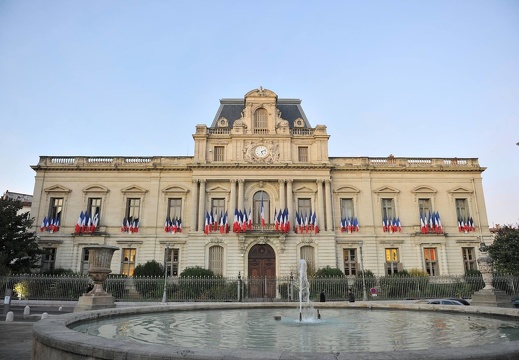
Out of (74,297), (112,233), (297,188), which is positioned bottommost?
(74,297)

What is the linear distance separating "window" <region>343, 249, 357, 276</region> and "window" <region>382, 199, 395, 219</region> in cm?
462

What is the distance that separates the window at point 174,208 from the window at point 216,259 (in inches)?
187

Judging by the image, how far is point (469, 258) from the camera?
1300 inches

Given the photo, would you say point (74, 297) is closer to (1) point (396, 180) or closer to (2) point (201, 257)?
(2) point (201, 257)

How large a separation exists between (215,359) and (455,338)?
5388mm

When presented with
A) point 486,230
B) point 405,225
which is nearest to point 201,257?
point 405,225

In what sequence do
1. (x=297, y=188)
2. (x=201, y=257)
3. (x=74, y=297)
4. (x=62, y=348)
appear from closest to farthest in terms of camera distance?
(x=62, y=348) < (x=74, y=297) < (x=201, y=257) < (x=297, y=188)

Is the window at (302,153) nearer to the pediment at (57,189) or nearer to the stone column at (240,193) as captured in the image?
the stone column at (240,193)

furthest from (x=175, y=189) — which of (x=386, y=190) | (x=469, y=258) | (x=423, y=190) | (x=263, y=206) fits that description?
(x=469, y=258)

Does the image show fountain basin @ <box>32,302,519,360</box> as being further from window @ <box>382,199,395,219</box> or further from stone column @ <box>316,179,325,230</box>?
window @ <box>382,199,395,219</box>

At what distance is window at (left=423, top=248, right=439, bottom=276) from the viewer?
32.3 metres

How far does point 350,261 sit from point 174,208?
16615 millimetres

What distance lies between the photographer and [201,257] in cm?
3056

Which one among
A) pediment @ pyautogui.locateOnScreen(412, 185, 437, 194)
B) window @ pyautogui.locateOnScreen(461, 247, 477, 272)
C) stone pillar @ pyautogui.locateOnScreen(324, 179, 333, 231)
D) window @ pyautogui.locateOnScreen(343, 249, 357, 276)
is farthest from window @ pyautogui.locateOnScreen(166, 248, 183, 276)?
window @ pyautogui.locateOnScreen(461, 247, 477, 272)
